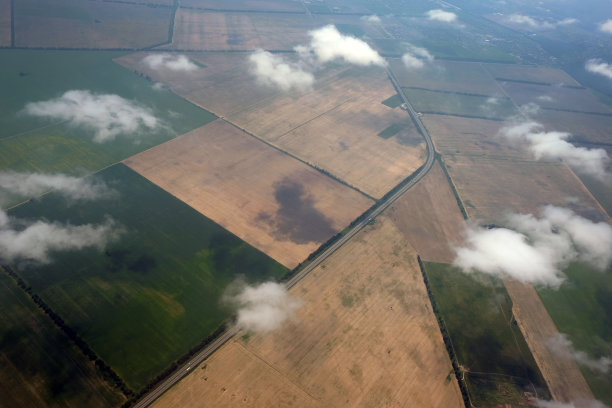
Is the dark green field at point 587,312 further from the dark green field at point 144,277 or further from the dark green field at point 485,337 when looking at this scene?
the dark green field at point 144,277

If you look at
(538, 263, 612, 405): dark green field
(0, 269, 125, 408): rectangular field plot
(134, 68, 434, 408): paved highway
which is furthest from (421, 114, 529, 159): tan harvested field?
(0, 269, 125, 408): rectangular field plot

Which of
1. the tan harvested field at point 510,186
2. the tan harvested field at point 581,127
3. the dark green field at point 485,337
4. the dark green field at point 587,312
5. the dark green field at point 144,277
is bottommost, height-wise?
the dark green field at point 144,277

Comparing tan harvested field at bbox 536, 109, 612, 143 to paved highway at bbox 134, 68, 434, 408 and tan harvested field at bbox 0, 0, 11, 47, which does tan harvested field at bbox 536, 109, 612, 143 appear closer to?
paved highway at bbox 134, 68, 434, 408

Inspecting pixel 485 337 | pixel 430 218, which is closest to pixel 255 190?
pixel 430 218

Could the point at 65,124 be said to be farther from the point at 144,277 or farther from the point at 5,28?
the point at 5,28

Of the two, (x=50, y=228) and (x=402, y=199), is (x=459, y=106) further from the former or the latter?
(x=50, y=228)

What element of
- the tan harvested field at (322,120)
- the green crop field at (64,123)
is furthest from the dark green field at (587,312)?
the green crop field at (64,123)

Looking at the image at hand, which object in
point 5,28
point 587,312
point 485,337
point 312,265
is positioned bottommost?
point 312,265
